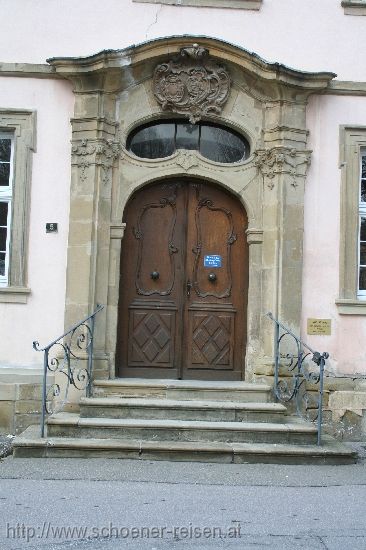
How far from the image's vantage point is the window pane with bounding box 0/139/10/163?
8.41 m

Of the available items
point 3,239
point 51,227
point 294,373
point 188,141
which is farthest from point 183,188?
point 294,373

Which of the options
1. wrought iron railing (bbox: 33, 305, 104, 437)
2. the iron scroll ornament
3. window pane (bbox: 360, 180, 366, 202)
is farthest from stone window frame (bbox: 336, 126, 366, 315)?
wrought iron railing (bbox: 33, 305, 104, 437)

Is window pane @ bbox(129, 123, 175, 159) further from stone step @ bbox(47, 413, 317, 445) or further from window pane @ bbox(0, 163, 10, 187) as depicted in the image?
stone step @ bbox(47, 413, 317, 445)

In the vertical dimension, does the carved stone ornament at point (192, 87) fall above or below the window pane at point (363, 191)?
above

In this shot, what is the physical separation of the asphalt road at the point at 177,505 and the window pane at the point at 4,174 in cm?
334

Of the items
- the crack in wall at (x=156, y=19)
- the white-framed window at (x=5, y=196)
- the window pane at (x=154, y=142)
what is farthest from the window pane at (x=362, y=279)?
the white-framed window at (x=5, y=196)

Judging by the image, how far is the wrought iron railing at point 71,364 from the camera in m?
7.73

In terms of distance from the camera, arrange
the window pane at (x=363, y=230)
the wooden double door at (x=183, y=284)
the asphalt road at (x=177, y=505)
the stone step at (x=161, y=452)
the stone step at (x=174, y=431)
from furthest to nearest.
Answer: the window pane at (x=363, y=230)
the wooden double door at (x=183, y=284)
the stone step at (x=174, y=431)
the stone step at (x=161, y=452)
the asphalt road at (x=177, y=505)

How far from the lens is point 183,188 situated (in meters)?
8.55

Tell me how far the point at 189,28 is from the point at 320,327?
3885 millimetres

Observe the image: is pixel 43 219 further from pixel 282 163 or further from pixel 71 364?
pixel 282 163

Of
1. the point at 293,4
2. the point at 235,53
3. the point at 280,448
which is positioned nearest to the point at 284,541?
the point at 280,448

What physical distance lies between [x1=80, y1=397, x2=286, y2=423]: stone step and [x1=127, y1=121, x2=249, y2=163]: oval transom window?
10.1ft

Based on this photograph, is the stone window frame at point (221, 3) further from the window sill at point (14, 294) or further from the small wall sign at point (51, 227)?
the window sill at point (14, 294)
